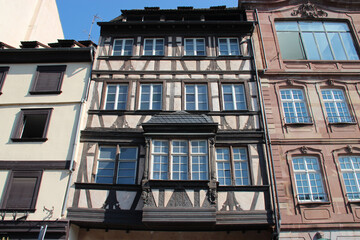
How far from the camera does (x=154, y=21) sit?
14453 millimetres

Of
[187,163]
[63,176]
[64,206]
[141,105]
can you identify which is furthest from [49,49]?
[187,163]

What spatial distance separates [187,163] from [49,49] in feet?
26.2

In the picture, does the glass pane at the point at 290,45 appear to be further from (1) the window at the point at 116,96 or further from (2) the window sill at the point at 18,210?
(2) the window sill at the point at 18,210

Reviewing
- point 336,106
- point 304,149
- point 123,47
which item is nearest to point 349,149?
point 304,149

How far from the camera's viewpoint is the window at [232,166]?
428 inches

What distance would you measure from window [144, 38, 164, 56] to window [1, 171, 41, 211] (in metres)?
6.97

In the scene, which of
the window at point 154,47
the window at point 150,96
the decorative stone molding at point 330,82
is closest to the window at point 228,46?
the window at point 154,47

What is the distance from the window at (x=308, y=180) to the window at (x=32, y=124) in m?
9.48

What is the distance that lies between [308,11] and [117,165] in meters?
12.1

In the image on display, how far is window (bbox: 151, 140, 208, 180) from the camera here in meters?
10.5

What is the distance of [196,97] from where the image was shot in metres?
12.8

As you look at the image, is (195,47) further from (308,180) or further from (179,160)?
(308,180)

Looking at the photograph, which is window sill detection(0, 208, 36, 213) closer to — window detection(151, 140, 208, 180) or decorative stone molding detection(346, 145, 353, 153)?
window detection(151, 140, 208, 180)

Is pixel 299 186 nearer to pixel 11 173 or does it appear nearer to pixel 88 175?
pixel 88 175
